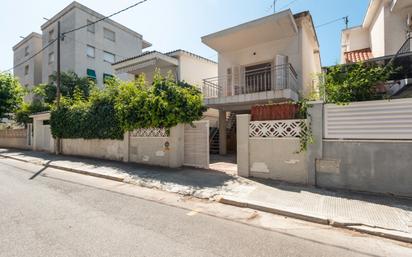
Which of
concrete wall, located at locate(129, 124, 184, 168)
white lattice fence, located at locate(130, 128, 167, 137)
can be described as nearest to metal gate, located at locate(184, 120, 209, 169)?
concrete wall, located at locate(129, 124, 184, 168)

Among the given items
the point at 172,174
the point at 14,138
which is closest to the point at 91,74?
the point at 14,138

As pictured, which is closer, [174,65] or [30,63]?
[174,65]

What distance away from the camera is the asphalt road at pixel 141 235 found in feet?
10.6

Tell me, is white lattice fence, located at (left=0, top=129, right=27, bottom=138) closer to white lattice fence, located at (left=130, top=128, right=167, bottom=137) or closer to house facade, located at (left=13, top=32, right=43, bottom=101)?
house facade, located at (left=13, top=32, right=43, bottom=101)

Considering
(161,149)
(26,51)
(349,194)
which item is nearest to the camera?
(349,194)

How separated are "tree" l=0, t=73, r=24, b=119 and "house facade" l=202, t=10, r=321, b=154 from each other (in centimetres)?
1886

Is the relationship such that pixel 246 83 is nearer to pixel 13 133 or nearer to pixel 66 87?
pixel 66 87

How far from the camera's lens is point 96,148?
40.4ft

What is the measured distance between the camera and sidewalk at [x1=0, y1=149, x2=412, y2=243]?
13.8 ft

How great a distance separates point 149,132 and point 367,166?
7678 mm

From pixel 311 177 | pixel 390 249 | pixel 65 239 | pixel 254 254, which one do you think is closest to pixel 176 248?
pixel 254 254

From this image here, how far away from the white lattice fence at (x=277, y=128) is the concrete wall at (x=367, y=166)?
2.59 feet

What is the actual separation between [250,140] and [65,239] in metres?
5.45

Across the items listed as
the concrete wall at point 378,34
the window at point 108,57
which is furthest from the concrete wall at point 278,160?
the window at point 108,57
